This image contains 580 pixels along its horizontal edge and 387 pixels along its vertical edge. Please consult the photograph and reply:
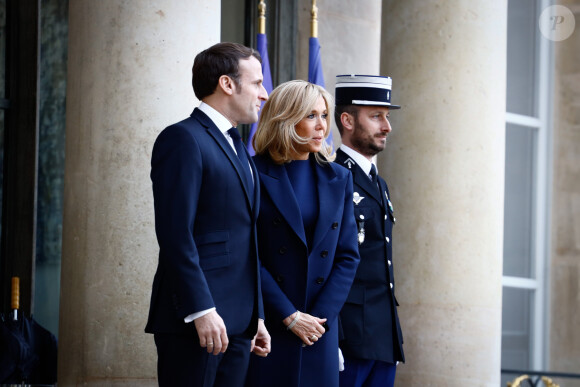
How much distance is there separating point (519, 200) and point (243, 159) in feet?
23.4

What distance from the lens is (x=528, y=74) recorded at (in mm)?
10992

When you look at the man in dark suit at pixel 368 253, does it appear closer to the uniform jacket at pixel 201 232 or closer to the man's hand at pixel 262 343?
the man's hand at pixel 262 343

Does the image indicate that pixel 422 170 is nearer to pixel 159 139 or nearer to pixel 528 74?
pixel 159 139

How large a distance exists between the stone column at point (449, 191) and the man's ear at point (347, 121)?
1653mm

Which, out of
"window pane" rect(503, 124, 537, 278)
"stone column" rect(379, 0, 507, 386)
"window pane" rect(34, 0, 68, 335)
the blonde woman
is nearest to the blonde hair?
the blonde woman

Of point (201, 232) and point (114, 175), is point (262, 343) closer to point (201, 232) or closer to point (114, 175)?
point (201, 232)

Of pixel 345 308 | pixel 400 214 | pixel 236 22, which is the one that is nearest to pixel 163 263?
pixel 345 308

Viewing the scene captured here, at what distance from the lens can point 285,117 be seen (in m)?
4.68

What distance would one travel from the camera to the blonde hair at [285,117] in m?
4.68

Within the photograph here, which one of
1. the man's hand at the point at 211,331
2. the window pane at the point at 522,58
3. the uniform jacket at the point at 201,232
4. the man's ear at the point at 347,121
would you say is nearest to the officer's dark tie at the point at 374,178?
the man's ear at the point at 347,121

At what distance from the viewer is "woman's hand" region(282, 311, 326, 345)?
14.6 feet

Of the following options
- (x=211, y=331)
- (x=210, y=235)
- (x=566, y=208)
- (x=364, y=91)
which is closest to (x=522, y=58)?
(x=566, y=208)

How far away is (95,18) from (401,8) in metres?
2.60

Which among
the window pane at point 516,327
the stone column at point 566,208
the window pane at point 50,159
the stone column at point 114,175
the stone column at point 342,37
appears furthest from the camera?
the window pane at point 516,327
